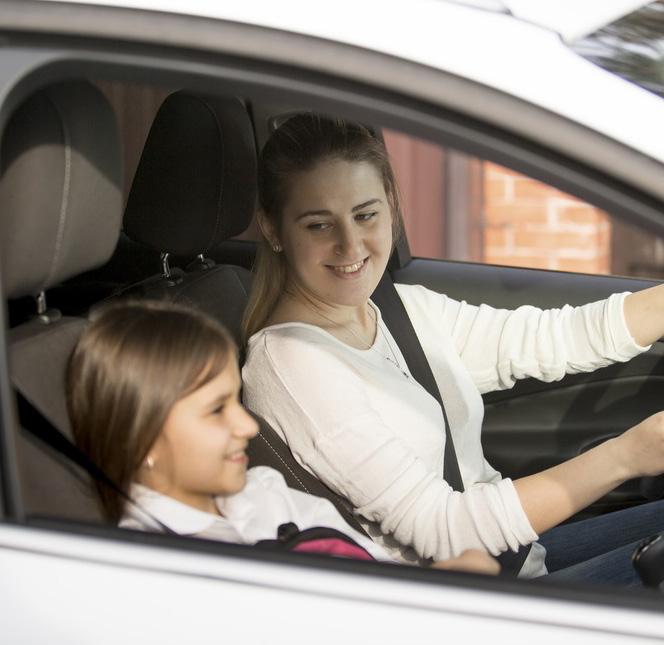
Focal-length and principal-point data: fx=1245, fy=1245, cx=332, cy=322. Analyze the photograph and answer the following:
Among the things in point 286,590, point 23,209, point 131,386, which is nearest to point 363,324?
point 131,386

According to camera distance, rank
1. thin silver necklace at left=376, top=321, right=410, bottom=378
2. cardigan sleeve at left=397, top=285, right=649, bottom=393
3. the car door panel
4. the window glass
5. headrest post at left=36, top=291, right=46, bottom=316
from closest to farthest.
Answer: headrest post at left=36, top=291, right=46, bottom=316
thin silver necklace at left=376, top=321, right=410, bottom=378
cardigan sleeve at left=397, top=285, right=649, bottom=393
the car door panel
the window glass

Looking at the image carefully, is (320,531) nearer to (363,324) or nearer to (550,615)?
(550,615)

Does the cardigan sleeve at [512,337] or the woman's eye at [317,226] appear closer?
the woman's eye at [317,226]

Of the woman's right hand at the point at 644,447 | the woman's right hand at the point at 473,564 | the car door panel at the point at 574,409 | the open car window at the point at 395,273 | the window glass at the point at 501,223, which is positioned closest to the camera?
the open car window at the point at 395,273

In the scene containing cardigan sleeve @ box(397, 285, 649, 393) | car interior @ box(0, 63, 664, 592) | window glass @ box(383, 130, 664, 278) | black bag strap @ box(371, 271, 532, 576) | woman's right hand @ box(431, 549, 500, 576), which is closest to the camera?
woman's right hand @ box(431, 549, 500, 576)

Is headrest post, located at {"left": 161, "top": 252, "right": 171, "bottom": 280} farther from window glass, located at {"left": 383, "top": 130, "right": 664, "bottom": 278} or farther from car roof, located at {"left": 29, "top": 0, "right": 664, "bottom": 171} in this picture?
window glass, located at {"left": 383, "top": 130, "right": 664, "bottom": 278}

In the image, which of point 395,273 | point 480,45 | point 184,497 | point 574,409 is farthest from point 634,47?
point 395,273

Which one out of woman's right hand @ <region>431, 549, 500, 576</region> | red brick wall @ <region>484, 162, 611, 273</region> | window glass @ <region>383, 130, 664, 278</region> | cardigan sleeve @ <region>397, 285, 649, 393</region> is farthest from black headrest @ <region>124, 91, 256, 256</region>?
red brick wall @ <region>484, 162, 611, 273</region>

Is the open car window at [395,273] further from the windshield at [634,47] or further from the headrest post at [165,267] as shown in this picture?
the windshield at [634,47]

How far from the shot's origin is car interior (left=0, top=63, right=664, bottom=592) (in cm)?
149

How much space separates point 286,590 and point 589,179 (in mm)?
519

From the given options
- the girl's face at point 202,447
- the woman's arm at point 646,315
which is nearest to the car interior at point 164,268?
the girl's face at point 202,447

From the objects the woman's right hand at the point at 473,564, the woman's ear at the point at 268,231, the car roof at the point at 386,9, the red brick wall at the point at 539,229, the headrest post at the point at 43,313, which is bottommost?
the woman's right hand at the point at 473,564

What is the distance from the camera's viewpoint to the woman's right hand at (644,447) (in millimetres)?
1756
